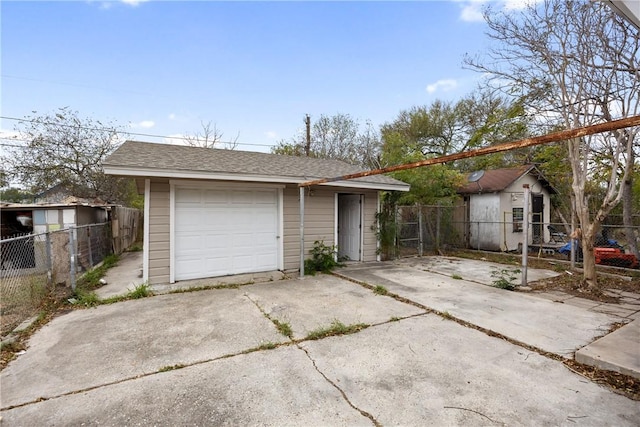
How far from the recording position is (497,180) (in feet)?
38.5

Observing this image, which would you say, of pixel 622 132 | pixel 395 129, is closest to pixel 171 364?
pixel 622 132

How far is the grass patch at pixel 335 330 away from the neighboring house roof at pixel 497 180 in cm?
991

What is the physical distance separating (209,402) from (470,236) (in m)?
12.0

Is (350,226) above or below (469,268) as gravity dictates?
above

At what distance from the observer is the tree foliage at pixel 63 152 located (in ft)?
43.7

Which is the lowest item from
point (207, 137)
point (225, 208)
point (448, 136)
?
point (225, 208)

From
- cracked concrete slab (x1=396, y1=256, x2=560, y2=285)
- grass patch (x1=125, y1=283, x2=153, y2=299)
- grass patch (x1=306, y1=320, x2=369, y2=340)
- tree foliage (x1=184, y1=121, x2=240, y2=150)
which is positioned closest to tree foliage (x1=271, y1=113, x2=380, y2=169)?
tree foliage (x1=184, y1=121, x2=240, y2=150)

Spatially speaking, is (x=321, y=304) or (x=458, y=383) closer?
(x=458, y=383)

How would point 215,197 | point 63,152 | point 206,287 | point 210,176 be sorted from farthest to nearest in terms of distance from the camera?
1. point 63,152
2. point 215,197
3. point 210,176
4. point 206,287

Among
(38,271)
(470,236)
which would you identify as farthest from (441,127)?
(38,271)

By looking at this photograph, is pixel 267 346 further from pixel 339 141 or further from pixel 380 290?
pixel 339 141

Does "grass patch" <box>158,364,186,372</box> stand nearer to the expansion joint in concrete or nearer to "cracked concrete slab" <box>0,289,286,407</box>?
"cracked concrete slab" <box>0,289,286,407</box>

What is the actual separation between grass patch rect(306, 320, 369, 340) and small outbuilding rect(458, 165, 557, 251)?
8.67m

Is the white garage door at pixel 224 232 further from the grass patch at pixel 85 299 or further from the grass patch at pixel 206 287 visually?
the grass patch at pixel 85 299
